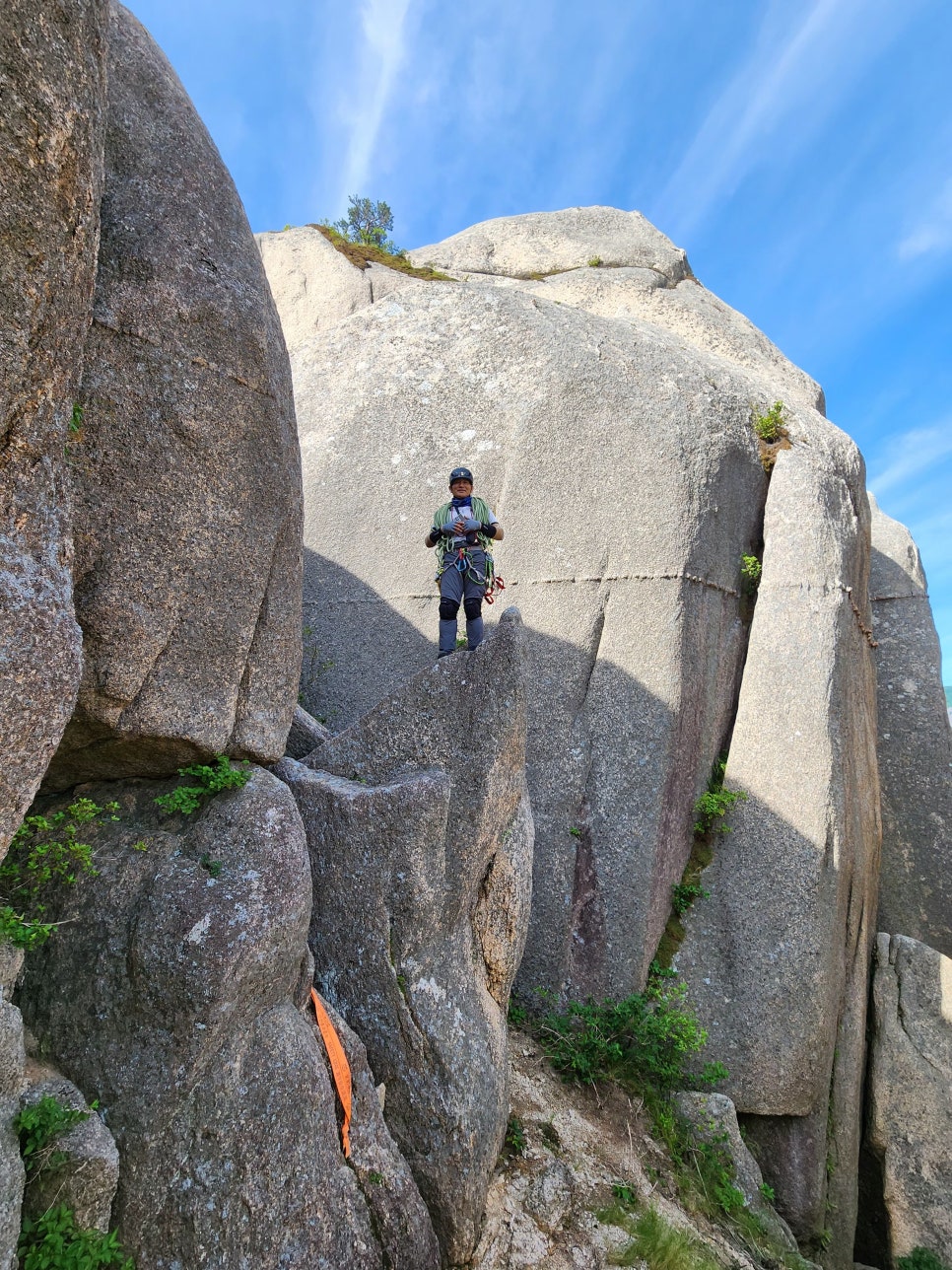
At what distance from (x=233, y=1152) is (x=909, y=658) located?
10.8 metres

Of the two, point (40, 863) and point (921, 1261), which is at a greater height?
point (40, 863)

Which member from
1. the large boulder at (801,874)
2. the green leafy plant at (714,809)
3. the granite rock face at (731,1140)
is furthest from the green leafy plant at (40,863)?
the green leafy plant at (714,809)

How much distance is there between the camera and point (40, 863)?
4.69 meters

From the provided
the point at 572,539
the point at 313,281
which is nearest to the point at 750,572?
the point at 572,539

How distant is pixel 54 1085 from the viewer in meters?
4.02

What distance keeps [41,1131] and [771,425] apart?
9.95 metres

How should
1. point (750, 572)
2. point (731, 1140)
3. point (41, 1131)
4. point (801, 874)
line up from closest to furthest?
point (41, 1131), point (731, 1140), point (801, 874), point (750, 572)

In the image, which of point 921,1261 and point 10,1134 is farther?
point 921,1261

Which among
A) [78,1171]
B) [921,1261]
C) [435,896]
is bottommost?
[921,1261]

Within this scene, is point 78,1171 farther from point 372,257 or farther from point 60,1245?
point 372,257

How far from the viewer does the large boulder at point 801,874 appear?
311 inches

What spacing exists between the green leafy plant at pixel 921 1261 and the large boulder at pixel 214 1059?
20.1ft

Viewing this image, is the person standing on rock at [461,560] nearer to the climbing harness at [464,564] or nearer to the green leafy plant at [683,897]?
the climbing harness at [464,564]

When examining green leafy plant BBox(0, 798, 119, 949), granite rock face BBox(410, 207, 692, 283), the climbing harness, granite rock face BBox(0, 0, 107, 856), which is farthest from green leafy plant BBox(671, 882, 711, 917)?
granite rock face BBox(410, 207, 692, 283)
